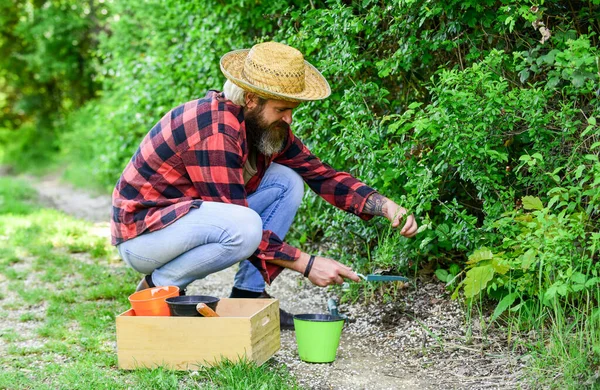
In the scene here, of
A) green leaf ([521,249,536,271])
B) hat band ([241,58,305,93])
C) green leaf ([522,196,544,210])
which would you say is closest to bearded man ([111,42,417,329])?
hat band ([241,58,305,93])

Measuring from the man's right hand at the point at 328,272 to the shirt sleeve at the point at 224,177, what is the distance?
95mm

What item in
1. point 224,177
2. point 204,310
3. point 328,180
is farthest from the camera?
point 328,180

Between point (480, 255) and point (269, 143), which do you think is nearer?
point (480, 255)

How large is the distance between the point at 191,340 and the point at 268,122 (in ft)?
3.19

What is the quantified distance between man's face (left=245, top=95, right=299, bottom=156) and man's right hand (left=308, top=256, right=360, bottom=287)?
0.56 m

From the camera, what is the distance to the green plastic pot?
287cm

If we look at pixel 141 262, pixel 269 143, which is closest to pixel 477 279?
pixel 269 143

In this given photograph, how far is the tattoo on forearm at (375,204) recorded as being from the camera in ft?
10.6

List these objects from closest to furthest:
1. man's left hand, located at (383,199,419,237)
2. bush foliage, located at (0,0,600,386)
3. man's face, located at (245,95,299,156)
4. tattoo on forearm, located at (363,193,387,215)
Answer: bush foliage, located at (0,0,600,386), man's face, located at (245,95,299,156), man's left hand, located at (383,199,419,237), tattoo on forearm, located at (363,193,387,215)

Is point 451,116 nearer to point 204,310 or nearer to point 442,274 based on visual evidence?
point 442,274

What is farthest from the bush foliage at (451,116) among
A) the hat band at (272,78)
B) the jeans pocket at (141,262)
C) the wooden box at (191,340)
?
the jeans pocket at (141,262)

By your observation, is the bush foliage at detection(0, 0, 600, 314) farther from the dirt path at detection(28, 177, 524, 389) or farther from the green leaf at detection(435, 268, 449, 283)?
the dirt path at detection(28, 177, 524, 389)

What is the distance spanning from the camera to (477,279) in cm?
291

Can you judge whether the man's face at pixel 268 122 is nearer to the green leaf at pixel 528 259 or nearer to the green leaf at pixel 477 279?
the green leaf at pixel 477 279
